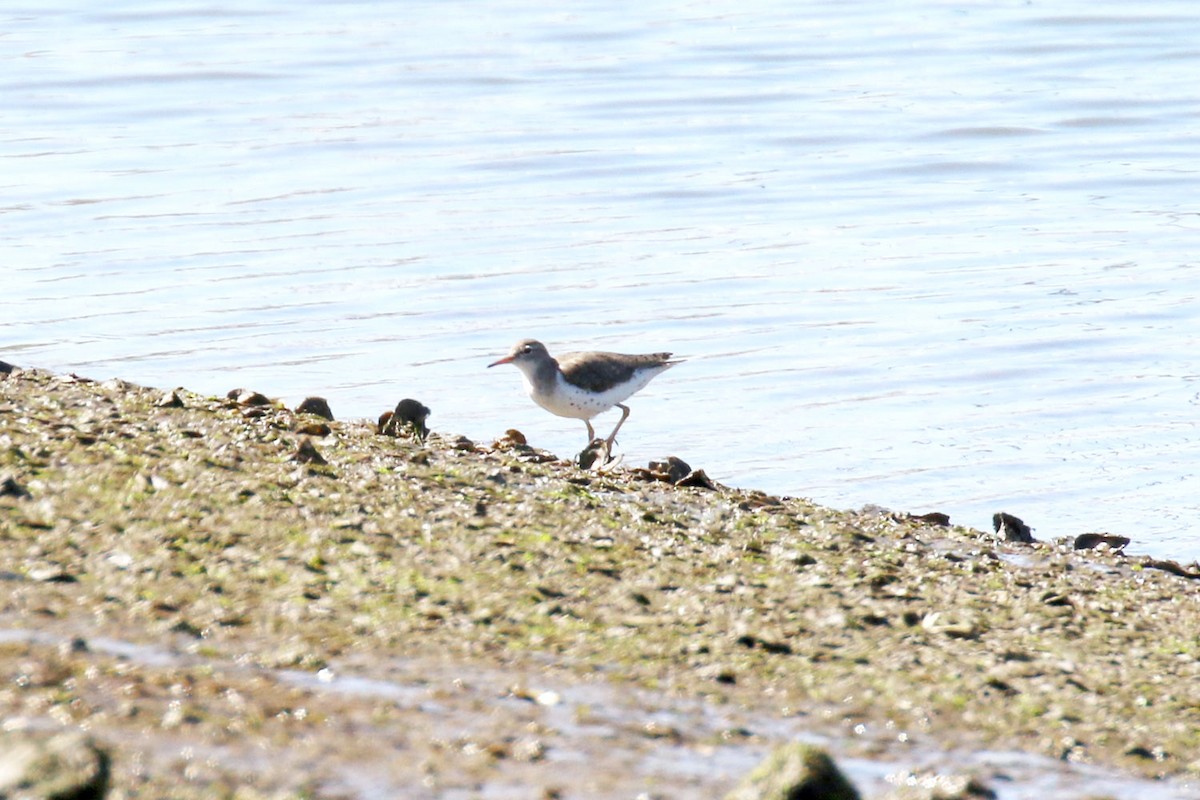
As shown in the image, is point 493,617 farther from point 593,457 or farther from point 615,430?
point 615,430

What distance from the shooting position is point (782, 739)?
4938mm

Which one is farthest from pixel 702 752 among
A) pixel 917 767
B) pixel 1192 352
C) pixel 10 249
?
pixel 10 249

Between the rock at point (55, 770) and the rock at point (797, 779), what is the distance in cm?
147

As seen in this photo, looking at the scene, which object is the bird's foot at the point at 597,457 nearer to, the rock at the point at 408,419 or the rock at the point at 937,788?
the rock at the point at 408,419

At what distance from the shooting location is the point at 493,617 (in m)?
5.70

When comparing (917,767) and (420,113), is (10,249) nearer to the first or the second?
(420,113)

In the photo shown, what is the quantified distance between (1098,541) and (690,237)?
768 cm

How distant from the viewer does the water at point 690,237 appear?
439 inches

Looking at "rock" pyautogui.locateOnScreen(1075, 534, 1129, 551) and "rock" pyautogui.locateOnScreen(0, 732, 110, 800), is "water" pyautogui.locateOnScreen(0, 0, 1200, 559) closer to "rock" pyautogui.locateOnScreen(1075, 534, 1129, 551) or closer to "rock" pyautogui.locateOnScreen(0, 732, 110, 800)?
"rock" pyautogui.locateOnScreen(1075, 534, 1129, 551)

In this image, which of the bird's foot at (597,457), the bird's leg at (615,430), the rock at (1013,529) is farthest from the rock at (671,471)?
the rock at (1013,529)

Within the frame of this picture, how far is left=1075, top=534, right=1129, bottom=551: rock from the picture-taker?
26.7 ft

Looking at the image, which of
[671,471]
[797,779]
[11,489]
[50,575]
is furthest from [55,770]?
[671,471]

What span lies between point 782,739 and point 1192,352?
8394 millimetres

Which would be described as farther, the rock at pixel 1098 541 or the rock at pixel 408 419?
the rock at pixel 408 419
